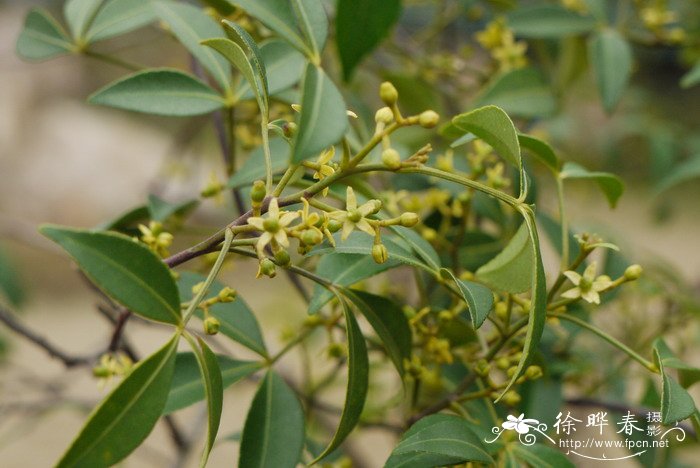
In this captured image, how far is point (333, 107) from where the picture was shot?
1.16 feet

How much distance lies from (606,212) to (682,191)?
0.47 meters

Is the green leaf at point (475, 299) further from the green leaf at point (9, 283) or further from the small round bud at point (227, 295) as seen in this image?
the green leaf at point (9, 283)

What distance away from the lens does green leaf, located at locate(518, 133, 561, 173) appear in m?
0.48

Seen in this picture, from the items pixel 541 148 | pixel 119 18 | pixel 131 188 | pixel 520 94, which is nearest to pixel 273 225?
pixel 541 148

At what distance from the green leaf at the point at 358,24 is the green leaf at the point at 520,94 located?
16 centimetres

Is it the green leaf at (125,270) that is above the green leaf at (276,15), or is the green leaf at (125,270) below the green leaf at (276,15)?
below

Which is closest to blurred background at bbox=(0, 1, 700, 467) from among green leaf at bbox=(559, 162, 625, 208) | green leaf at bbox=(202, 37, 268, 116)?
green leaf at bbox=(559, 162, 625, 208)

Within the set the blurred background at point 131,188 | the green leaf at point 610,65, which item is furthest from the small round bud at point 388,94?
the blurred background at point 131,188

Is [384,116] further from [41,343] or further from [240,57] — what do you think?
[41,343]

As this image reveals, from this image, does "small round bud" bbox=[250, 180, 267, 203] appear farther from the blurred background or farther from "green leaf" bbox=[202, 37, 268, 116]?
the blurred background

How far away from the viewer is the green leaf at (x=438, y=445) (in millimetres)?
426

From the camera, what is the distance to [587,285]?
0.46 meters

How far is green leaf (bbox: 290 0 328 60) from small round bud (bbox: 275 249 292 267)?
13 cm

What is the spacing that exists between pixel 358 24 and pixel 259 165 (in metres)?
0.14
